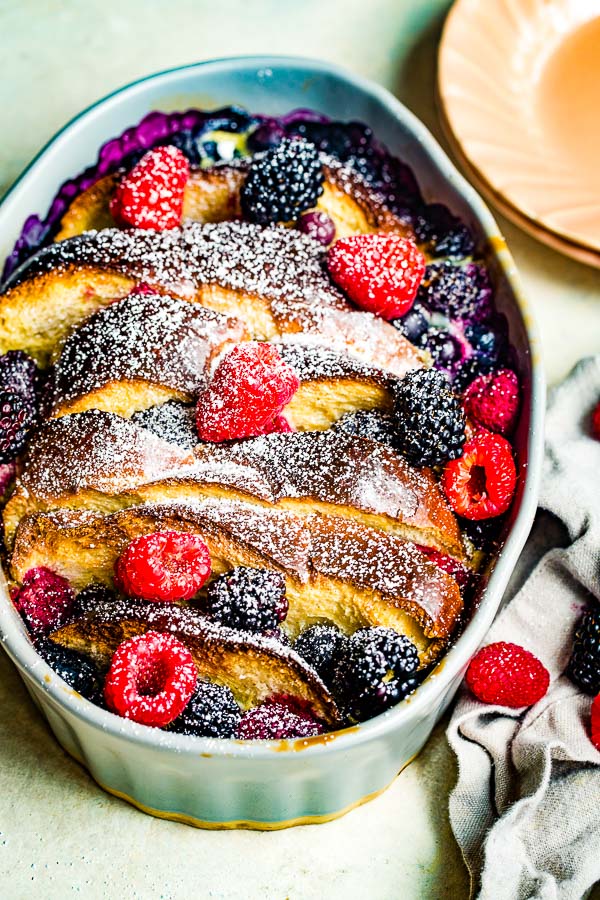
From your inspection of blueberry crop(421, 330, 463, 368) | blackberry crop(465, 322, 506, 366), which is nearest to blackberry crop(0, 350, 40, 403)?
blueberry crop(421, 330, 463, 368)

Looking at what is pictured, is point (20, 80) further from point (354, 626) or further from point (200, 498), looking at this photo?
point (354, 626)

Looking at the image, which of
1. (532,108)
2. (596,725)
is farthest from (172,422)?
(532,108)

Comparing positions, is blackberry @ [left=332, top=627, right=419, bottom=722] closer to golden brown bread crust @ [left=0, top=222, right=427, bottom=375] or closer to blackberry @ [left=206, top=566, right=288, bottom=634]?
blackberry @ [left=206, top=566, right=288, bottom=634]

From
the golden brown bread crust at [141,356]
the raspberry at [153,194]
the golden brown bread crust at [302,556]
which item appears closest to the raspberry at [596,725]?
the golden brown bread crust at [302,556]

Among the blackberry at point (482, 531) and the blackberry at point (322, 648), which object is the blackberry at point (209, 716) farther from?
the blackberry at point (482, 531)

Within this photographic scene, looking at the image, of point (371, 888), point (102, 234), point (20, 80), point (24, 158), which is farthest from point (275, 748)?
point (20, 80)

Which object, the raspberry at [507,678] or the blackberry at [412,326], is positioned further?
the blackberry at [412,326]
